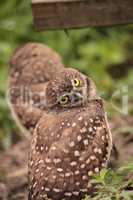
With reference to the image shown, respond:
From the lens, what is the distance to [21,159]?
29.2 feet

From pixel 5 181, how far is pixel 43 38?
362 cm

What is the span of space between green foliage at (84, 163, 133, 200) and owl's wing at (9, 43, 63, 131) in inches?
95.5

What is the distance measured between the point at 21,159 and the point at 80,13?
108 inches

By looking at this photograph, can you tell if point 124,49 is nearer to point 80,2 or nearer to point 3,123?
point 3,123

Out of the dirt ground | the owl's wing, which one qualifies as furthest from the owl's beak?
the owl's wing

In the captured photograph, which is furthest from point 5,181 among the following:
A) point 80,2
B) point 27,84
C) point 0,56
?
point 0,56

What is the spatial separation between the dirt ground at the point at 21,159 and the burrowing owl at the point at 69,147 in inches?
25.9

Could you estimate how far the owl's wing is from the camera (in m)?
8.39

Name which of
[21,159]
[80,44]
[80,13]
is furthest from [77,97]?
[80,44]

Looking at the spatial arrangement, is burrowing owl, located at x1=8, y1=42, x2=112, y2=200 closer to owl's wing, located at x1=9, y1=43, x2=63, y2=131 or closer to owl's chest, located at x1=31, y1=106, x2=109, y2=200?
owl's chest, located at x1=31, y1=106, x2=109, y2=200

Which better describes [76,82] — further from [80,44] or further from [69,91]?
[80,44]

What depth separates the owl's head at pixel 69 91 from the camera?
6.43 metres

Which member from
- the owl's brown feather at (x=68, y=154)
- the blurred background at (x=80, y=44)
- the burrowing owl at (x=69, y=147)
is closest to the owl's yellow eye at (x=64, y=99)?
the burrowing owl at (x=69, y=147)

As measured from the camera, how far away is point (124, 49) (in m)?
11.8
